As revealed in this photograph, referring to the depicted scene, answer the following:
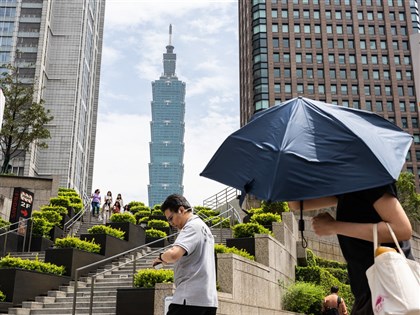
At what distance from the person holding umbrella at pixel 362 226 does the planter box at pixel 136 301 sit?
7.68 meters

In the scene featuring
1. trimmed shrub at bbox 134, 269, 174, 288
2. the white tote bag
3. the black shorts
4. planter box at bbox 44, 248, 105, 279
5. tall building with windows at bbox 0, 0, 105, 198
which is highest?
tall building with windows at bbox 0, 0, 105, 198

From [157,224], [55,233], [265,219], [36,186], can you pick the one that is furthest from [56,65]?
[265,219]

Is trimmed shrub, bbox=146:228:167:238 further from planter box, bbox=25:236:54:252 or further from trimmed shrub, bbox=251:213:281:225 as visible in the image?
trimmed shrub, bbox=251:213:281:225

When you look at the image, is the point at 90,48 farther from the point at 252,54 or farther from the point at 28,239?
the point at 28,239

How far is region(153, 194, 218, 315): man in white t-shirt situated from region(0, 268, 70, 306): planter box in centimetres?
924

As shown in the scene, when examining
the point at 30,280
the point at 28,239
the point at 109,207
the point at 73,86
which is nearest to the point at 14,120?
the point at 109,207

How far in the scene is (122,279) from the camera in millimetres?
13133

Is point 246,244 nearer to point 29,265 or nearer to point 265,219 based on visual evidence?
point 265,219

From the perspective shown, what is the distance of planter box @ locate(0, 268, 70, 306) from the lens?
40.5ft

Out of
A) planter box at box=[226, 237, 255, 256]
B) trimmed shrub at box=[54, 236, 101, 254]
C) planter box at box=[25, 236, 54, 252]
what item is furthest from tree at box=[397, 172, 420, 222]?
trimmed shrub at box=[54, 236, 101, 254]

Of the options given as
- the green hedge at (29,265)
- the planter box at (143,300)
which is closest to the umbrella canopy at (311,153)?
the planter box at (143,300)

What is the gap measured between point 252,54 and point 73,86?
102 ft

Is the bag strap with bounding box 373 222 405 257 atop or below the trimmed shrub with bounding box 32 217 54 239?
below

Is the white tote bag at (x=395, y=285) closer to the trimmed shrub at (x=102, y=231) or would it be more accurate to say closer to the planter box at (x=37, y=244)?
the trimmed shrub at (x=102, y=231)
